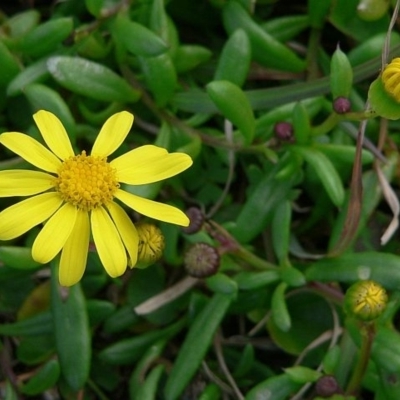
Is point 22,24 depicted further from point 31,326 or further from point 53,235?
point 53,235

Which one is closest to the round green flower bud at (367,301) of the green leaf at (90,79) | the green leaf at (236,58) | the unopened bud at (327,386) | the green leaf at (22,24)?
the unopened bud at (327,386)

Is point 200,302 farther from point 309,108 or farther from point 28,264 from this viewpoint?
point 309,108

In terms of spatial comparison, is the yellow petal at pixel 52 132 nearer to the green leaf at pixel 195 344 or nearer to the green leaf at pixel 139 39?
the green leaf at pixel 139 39

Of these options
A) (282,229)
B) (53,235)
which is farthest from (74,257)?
(282,229)

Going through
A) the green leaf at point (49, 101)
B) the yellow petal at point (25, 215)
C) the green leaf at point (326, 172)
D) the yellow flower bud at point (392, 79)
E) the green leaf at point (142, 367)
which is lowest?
the green leaf at point (142, 367)

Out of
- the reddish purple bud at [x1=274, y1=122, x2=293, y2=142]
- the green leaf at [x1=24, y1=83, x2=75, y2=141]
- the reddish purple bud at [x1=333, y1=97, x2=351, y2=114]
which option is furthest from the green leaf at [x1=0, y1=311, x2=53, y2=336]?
the reddish purple bud at [x1=333, y1=97, x2=351, y2=114]

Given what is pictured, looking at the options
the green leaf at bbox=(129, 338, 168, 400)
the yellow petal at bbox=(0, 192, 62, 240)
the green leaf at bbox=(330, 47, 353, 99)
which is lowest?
the green leaf at bbox=(129, 338, 168, 400)

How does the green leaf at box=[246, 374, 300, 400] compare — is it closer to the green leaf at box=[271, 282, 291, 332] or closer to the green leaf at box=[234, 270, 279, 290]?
the green leaf at box=[271, 282, 291, 332]
